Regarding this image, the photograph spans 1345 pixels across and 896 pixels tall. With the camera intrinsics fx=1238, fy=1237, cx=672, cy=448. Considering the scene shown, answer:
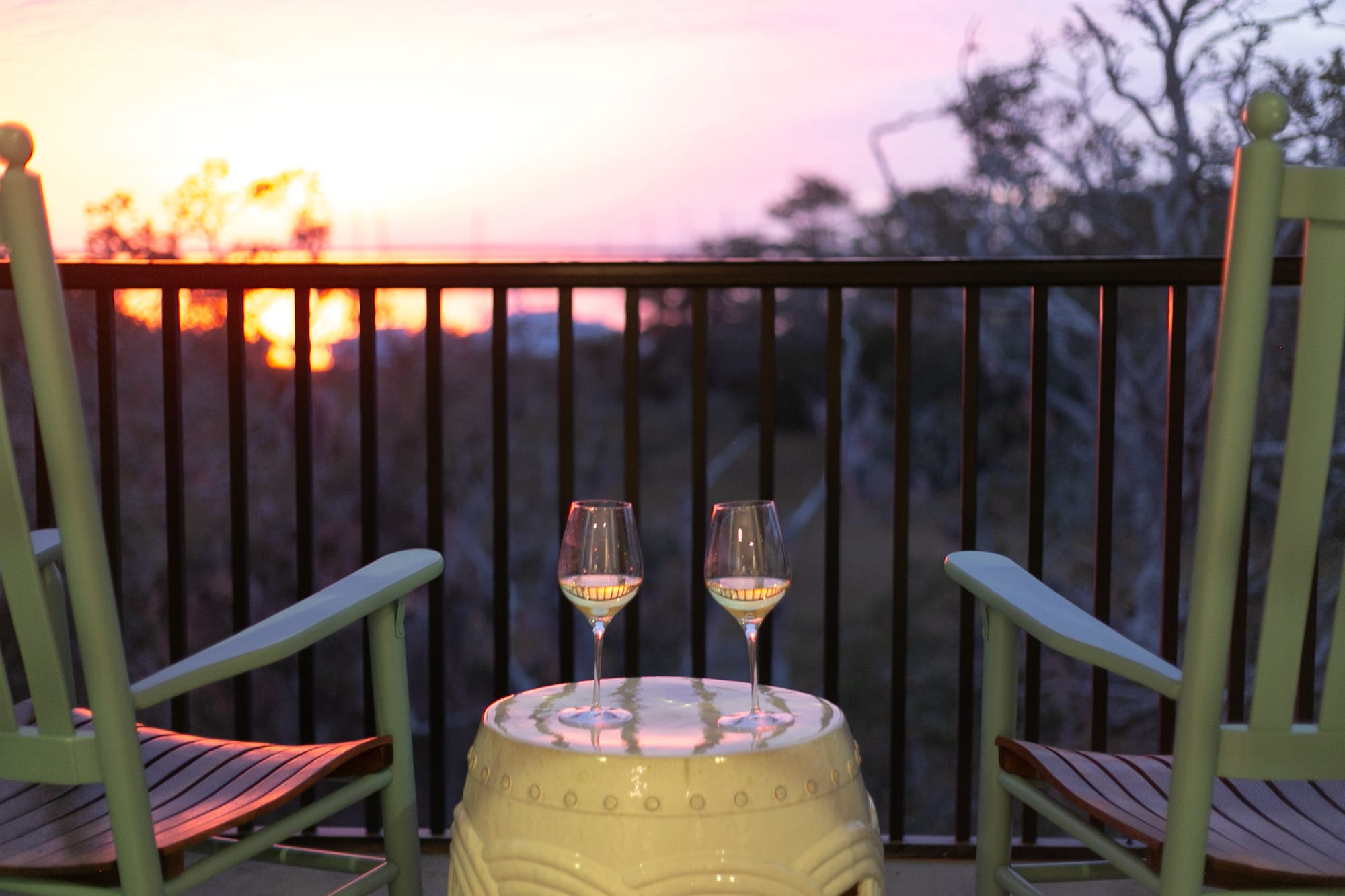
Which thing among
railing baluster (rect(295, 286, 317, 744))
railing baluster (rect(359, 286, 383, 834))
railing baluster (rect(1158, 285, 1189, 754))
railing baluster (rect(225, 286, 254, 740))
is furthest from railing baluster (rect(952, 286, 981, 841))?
railing baluster (rect(225, 286, 254, 740))

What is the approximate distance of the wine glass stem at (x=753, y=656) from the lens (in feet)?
3.78

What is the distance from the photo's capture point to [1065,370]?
7422mm

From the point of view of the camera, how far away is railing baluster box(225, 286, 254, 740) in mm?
2010

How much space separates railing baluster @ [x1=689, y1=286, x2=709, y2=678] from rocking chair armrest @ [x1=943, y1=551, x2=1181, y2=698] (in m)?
0.58

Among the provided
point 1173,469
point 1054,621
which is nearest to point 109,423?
point 1054,621

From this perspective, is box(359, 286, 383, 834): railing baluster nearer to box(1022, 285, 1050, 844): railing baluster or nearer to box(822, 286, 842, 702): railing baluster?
box(822, 286, 842, 702): railing baluster

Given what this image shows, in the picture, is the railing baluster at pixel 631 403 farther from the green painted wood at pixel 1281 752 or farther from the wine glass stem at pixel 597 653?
the green painted wood at pixel 1281 752

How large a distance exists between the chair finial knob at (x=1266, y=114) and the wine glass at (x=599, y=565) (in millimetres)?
623

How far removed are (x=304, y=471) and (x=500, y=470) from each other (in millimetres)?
325

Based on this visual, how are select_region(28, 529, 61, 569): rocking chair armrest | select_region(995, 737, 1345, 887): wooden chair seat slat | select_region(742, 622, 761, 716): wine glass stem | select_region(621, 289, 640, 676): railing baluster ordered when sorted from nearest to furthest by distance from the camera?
select_region(995, 737, 1345, 887): wooden chair seat slat → select_region(742, 622, 761, 716): wine glass stem → select_region(28, 529, 61, 569): rocking chair armrest → select_region(621, 289, 640, 676): railing baluster

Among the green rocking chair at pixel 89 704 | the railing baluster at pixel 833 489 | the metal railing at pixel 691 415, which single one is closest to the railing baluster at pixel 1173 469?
the metal railing at pixel 691 415

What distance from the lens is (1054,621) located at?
1.18 metres

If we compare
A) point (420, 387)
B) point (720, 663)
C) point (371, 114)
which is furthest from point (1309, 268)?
point (720, 663)

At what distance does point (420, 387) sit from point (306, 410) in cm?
567
